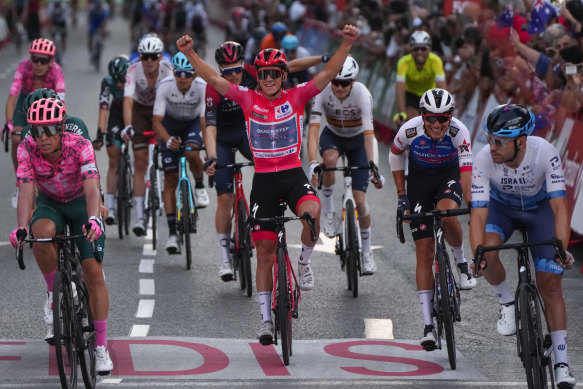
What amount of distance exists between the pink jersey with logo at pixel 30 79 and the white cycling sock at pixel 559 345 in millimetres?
7124

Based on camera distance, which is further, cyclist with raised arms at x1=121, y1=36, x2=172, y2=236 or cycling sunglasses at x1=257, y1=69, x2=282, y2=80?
cyclist with raised arms at x1=121, y1=36, x2=172, y2=236

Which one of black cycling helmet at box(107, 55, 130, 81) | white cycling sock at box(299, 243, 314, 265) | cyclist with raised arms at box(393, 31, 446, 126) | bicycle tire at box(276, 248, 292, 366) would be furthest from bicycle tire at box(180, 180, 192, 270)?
cyclist with raised arms at box(393, 31, 446, 126)

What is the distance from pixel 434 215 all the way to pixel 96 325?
8.61 ft

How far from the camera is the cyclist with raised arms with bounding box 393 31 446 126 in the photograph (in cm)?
1587

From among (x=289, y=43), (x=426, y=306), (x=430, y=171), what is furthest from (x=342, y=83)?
(x=289, y=43)

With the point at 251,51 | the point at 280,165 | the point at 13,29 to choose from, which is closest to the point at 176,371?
the point at 280,165

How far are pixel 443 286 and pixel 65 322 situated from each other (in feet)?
9.11

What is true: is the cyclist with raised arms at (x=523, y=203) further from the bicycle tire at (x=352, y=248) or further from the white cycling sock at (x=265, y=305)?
the bicycle tire at (x=352, y=248)

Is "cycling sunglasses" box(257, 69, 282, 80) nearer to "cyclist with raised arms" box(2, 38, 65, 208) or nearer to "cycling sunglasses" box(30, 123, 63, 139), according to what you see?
"cycling sunglasses" box(30, 123, 63, 139)

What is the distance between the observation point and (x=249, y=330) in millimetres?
10094

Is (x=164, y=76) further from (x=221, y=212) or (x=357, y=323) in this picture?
(x=357, y=323)

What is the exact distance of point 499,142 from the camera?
7.84 metres

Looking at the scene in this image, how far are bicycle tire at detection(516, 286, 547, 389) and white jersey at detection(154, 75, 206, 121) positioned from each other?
606 cm

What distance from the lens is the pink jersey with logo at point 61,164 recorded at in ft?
27.3
